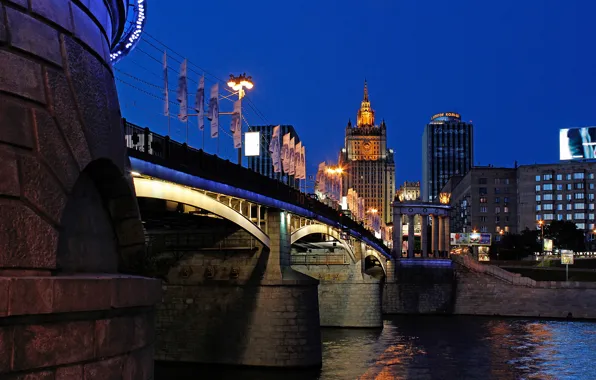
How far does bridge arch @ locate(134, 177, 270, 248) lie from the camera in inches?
967

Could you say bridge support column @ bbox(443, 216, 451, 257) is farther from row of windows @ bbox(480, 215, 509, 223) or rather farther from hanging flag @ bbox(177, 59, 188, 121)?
hanging flag @ bbox(177, 59, 188, 121)

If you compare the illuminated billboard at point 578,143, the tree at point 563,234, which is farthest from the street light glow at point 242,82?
the illuminated billboard at point 578,143

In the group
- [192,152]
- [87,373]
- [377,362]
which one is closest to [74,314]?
[87,373]

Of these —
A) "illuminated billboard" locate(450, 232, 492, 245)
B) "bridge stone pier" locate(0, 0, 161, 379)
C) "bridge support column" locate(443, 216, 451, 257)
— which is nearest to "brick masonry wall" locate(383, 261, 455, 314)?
"bridge support column" locate(443, 216, 451, 257)

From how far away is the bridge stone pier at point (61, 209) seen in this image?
872 cm

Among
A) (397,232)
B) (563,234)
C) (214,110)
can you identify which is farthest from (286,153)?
(563,234)

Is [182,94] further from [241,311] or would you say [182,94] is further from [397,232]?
[397,232]

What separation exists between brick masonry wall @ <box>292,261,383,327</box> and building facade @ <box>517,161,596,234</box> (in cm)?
10208

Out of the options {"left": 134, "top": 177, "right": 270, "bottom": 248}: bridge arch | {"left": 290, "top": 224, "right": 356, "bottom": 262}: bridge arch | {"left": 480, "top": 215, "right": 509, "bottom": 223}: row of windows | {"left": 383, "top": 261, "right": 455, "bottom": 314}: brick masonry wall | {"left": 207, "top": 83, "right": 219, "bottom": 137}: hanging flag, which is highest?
{"left": 207, "top": 83, "right": 219, "bottom": 137}: hanging flag

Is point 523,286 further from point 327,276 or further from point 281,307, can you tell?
point 281,307

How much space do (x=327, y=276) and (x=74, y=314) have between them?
58597mm

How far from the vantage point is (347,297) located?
67.6 meters

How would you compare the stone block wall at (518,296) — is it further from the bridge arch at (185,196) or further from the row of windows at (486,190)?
the row of windows at (486,190)

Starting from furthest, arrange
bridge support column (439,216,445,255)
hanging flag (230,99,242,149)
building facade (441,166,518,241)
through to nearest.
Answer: building facade (441,166,518,241) < bridge support column (439,216,445,255) < hanging flag (230,99,242,149)
